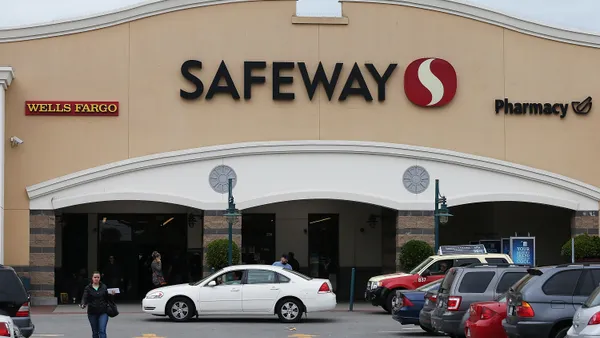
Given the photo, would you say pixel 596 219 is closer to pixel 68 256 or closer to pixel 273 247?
pixel 273 247

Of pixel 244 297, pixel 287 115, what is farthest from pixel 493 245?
A: pixel 244 297

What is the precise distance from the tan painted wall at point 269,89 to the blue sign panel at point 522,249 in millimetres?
3085

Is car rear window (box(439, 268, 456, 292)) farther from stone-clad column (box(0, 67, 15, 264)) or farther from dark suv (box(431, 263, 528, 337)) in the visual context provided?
stone-clad column (box(0, 67, 15, 264))

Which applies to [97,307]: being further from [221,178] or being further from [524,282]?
[221,178]

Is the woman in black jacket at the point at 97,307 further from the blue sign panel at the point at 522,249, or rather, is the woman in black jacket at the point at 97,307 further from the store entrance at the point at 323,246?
the store entrance at the point at 323,246

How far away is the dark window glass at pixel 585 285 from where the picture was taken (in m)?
17.5

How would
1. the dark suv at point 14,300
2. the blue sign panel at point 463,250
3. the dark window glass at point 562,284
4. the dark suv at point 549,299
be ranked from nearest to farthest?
the dark suv at point 549,299
the dark window glass at point 562,284
the dark suv at point 14,300
the blue sign panel at point 463,250

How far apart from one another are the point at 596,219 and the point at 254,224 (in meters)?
12.2

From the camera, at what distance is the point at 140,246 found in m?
39.9

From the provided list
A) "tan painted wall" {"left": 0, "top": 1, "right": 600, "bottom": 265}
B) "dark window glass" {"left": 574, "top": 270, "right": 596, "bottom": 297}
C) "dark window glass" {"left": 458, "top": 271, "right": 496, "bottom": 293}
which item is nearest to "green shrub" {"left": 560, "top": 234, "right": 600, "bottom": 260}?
"tan painted wall" {"left": 0, "top": 1, "right": 600, "bottom": 265}

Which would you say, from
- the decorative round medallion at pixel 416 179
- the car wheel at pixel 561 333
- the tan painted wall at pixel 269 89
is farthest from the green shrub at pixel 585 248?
the car wheel at pixel 561 333

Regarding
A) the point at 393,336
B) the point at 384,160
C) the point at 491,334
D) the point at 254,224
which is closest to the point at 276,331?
the point at 393,336

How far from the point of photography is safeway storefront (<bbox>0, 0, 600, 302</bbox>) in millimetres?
34906

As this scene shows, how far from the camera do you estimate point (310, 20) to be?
118 ft
